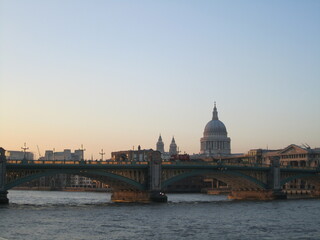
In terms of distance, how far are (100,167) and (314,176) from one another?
71.6m

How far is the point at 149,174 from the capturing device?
412 feet

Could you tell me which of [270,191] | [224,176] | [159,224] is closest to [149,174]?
[224,176]

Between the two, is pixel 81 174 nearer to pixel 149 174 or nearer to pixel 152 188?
pixel 149 174

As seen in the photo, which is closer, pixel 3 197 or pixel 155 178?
pixel 3 197

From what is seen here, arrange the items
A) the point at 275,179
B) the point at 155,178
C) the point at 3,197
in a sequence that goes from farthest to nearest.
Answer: the point at 275,179 < the point at 155,178 < the point at 3,197

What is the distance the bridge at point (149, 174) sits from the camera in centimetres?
11231

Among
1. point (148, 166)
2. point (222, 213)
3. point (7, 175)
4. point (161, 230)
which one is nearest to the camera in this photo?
point (161, 230)

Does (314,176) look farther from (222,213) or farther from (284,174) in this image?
(222,213)

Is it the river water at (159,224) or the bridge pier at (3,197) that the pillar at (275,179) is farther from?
the bridge pier at (3,197)

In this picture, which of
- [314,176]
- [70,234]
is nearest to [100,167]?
[70,234]

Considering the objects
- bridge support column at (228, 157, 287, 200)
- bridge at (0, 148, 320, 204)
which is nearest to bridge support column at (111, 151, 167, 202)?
bridge at (0, 148, 320, 204)

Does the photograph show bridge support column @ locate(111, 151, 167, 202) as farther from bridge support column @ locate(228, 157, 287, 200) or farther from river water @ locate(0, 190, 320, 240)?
bridge support column @ locate(228, 157, 287, 200)

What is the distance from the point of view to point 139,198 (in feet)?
419

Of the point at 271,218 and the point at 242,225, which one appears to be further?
the point at 271,218
